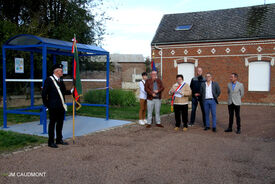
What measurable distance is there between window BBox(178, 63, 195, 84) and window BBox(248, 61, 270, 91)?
12.8 feet

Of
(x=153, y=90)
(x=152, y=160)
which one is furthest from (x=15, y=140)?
(x=153, y=90)

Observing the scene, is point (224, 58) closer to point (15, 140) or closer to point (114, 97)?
point (114, 97)

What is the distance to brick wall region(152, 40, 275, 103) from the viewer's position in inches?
702

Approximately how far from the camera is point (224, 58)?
18891 mm

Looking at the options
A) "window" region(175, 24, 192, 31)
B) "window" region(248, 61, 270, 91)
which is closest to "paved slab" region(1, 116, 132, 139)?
"window" region(248, 61, 270, 91)

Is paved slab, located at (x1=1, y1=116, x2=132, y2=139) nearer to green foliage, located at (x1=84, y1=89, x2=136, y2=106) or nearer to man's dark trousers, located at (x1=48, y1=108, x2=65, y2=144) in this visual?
man's dark trousers, located at (x1=48, y1=108, x2=65, y2=144)

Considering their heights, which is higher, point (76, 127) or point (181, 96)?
point (181, 96)

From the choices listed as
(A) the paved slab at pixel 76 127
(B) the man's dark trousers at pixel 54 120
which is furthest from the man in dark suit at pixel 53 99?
(A) the paved slab at pixel 76 127

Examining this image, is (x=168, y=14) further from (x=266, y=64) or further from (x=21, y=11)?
(x=21, y=11)

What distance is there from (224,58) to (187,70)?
2.76 m

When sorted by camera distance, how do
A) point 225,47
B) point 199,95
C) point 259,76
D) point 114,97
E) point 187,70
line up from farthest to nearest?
point 187,70
point 225,47
point 259,76
point 114,97
point 199,95

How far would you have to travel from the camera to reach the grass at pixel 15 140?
6.02 m

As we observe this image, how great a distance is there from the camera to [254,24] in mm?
18844

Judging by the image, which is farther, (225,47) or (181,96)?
(225,47)
